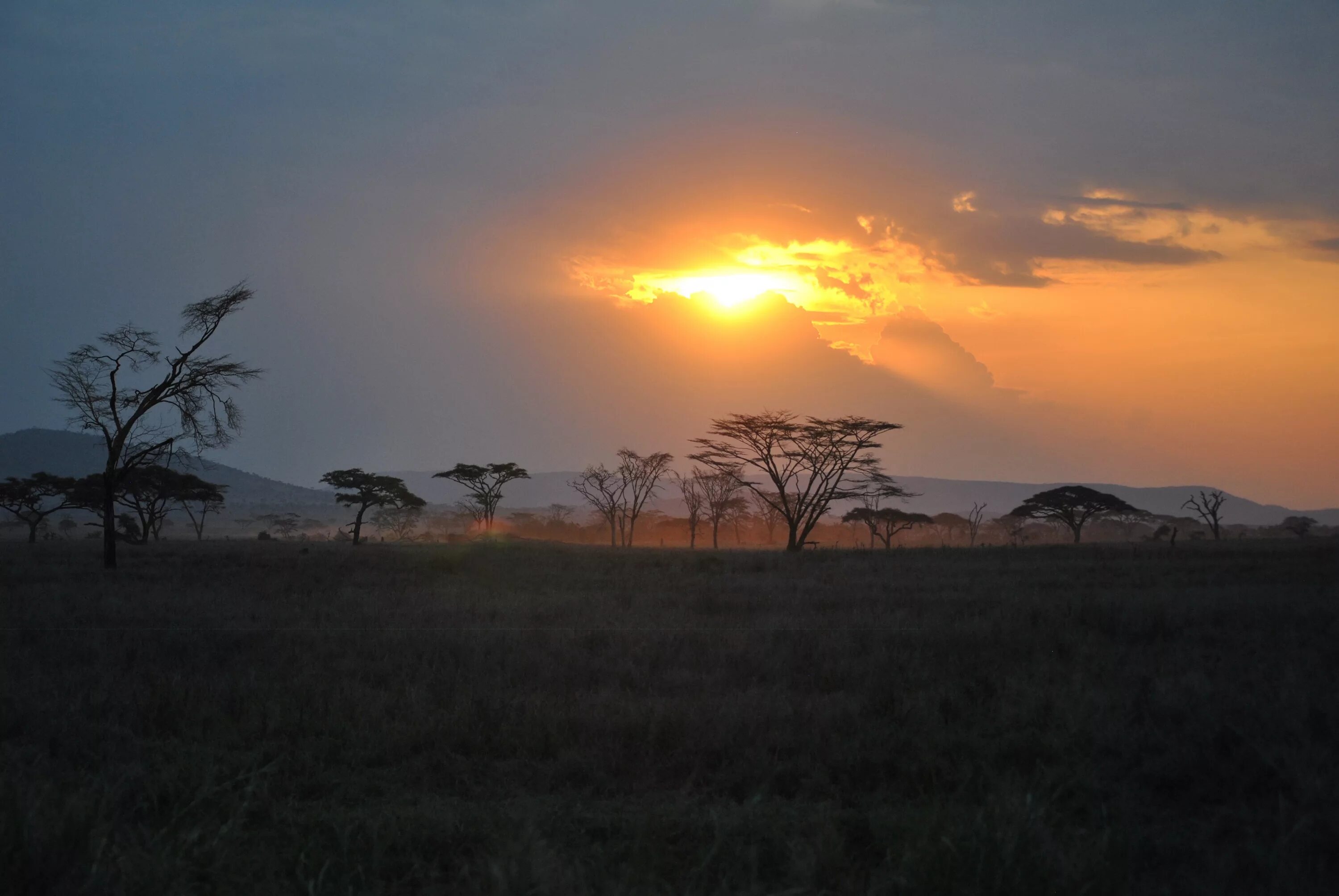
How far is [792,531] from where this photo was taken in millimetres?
43750

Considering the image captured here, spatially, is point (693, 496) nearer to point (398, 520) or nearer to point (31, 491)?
point (398, 520)

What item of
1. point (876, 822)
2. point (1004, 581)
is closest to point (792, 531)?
point (1004, 581)

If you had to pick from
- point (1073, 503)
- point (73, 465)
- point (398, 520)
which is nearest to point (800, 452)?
point (1073, 503)

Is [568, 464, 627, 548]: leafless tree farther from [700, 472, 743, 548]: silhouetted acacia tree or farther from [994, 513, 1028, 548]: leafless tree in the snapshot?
[994, 513, 1028, 548]: leafless tree

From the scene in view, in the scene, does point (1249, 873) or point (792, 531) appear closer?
point (1249, 873)

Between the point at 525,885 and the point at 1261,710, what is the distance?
231 inches

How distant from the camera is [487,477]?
67.7m

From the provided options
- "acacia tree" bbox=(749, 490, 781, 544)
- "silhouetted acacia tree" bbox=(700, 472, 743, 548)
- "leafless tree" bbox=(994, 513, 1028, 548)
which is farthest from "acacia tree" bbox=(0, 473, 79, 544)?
"leafless tree" bbox=(994, 513, 1028, 548)

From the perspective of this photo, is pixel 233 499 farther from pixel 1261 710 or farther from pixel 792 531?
pixel 1261 710

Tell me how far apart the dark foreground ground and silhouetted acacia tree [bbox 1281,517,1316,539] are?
123 feet

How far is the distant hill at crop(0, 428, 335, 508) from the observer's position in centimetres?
16338

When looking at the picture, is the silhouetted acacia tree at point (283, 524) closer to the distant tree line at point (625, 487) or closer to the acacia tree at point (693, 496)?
the distant tree line at point (625, 487)

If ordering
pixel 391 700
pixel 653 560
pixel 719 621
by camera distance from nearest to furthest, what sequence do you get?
pixel 391 700 → pixel 719 621 → pixel 653 560

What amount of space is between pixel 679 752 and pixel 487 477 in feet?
205
